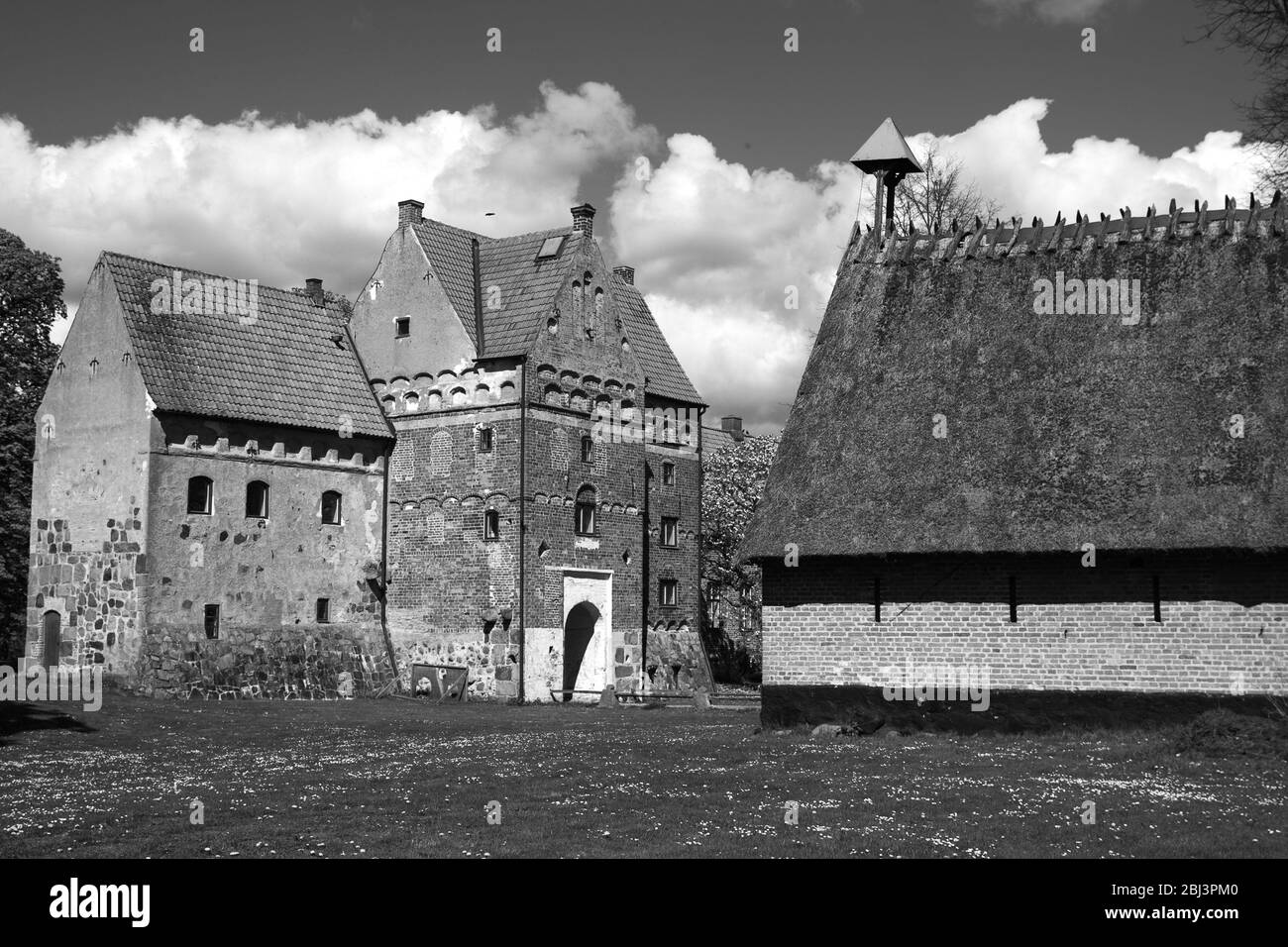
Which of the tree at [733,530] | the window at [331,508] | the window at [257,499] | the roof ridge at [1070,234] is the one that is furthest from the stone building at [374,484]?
the roof ridge at [1070,234]

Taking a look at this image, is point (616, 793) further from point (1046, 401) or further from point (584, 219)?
point (584, 219)

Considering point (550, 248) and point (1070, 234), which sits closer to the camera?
point (1070, 234)

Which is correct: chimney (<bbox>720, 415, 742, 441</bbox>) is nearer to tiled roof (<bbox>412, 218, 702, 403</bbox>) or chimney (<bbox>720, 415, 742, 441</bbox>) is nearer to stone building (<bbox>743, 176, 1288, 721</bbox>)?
tiled roof (<bbox>412, 218, 702, 403</bbox>)

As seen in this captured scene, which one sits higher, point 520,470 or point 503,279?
point 503,279

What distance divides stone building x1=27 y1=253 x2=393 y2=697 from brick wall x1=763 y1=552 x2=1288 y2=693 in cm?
1786

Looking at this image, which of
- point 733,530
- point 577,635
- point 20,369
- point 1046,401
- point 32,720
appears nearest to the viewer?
point 1046,401

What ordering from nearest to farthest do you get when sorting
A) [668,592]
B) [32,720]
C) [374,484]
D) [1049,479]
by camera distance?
[1049,479], [32,720], [374,484], [668,592]

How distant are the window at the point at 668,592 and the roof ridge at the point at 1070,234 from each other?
19287 millimetres

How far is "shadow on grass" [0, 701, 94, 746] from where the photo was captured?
2585 cm

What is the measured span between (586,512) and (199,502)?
11.2 m

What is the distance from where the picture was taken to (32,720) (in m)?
27.3

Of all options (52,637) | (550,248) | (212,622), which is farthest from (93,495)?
(550,248)
